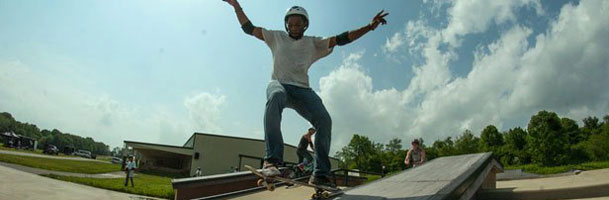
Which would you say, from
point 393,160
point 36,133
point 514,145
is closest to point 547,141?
point 514,145

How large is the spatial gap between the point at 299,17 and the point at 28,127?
722 feet

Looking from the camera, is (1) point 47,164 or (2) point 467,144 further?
(2) point 467,144

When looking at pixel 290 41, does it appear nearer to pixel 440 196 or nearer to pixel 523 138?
pixel 440 196

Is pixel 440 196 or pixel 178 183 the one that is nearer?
pixel 440 196

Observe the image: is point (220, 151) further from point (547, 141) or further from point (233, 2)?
point (547, 141)

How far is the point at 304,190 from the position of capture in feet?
21.1

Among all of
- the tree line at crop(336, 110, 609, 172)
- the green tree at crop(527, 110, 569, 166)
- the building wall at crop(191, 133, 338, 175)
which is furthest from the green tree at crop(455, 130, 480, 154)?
the building wall at crop(191, 133, 338, 175)

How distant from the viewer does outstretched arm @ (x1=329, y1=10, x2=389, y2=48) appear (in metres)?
4.27

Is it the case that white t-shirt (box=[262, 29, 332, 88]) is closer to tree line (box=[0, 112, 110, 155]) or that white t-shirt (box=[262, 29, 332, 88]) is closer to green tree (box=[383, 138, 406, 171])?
green tree (box=[383, 138, 406, 171])

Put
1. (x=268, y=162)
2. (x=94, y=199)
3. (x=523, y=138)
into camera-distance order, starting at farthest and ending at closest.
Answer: (x=523, y=138)
(x=94, y=199)
(x=268, y=162)

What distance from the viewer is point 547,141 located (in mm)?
54906

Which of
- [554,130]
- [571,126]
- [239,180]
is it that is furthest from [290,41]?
[571,126]

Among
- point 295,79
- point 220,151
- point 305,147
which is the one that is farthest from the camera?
point 220,151

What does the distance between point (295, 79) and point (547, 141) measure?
63.1 meters
